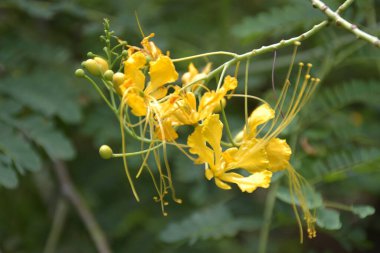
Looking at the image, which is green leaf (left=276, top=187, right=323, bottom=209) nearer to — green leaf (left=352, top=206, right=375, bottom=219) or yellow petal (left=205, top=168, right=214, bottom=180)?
green leaf (left=352, top=206, right=375, bottom=219)

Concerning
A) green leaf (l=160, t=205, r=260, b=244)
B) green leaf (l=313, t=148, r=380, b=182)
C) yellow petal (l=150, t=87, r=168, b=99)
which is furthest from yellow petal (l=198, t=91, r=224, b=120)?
green leaf (l=160, t=205, r=260, b=244)

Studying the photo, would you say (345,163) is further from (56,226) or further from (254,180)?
(56,226)

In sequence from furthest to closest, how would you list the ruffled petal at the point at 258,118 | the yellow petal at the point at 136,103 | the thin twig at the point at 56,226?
the thin twig at the point at 56,226 < the ruffled petal at the point at 258,118 < the yellow petal at the point at 136,103

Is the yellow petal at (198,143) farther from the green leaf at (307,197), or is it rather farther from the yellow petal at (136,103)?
the green leaf at (307,197)

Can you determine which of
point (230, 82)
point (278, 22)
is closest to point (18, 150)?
point (230, 82)

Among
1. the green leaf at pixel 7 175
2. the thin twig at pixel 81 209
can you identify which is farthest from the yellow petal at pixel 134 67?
the thin twig at pixel 81 209

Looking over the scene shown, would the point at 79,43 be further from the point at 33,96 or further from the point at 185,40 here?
the point at 33,96
